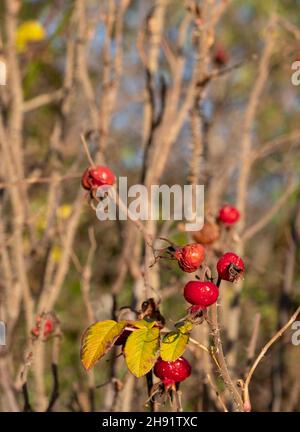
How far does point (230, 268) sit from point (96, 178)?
0.35 m

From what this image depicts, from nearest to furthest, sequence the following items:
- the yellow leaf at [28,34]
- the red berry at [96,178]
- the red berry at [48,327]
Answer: the red berry at [96,178] → the red berry at [48,327] → the yellow leaf at [28,34]

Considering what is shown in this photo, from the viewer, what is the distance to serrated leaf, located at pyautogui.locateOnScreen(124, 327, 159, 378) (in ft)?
3.25

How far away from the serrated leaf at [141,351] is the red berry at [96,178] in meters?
0.31

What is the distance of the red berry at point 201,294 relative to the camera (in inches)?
37.0

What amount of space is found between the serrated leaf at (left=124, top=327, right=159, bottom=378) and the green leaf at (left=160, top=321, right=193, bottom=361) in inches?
0.5

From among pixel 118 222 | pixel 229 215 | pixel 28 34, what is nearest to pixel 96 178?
pixel 229 215

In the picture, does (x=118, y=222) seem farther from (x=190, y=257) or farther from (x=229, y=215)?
(x=190, y=257)

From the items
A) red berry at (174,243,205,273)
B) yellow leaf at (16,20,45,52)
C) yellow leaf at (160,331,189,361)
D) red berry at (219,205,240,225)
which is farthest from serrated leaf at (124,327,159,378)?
yellow leaf at (16,20,45,52)

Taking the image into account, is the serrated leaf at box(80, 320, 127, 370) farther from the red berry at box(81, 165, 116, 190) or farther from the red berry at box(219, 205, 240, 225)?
the red berry at box(219, 205, 240, 225)

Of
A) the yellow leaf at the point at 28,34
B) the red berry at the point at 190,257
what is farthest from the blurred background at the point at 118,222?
the red berry at the point at 190,257

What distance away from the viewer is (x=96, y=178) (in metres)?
1.17

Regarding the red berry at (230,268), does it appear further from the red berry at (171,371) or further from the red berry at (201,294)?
the red berry at (171,371)

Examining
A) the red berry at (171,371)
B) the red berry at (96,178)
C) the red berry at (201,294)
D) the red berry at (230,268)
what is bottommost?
the red berry at (171,371)

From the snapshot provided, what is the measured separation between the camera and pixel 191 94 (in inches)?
65.4
